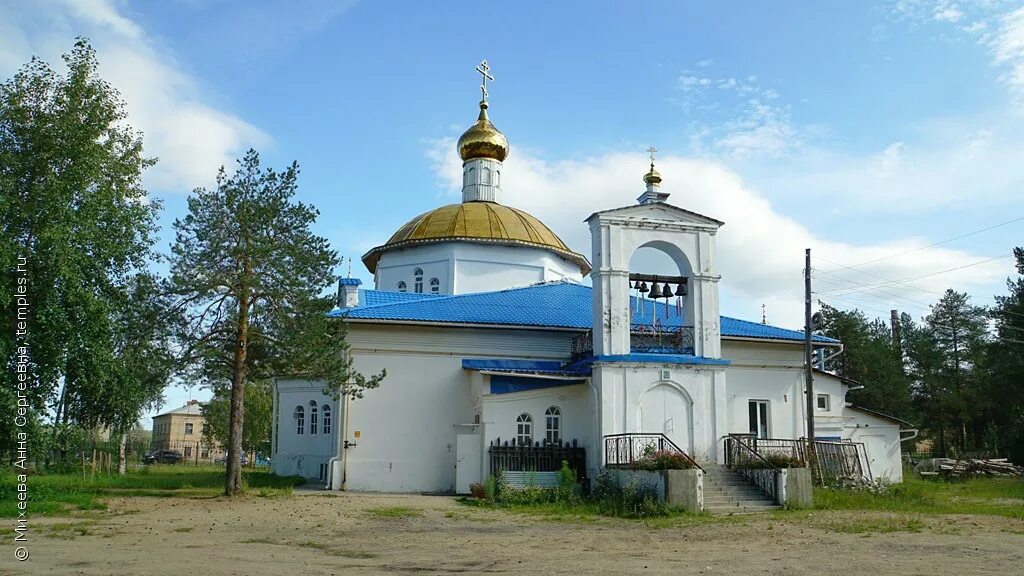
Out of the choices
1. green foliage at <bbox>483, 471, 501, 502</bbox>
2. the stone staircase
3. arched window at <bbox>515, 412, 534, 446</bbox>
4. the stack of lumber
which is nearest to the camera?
the stone staircase

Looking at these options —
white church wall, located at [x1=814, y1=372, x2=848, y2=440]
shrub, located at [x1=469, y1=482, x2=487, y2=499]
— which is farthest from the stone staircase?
white church wall, located at [x1=814, y1=372, x2=848, y2=440]

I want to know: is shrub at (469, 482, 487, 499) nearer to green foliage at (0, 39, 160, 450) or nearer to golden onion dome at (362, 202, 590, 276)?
green foliage at (0, 39, 160, 450)

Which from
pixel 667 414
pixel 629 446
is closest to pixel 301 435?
pixel 629 446

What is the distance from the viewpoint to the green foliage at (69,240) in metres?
15.6

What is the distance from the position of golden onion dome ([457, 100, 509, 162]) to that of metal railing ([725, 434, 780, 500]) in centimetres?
1666

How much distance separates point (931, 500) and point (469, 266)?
16.0 meters

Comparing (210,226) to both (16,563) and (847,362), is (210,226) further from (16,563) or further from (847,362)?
(847,362)

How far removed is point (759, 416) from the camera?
2394 centimetres

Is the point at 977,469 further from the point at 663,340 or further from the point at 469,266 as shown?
the point at 469,266

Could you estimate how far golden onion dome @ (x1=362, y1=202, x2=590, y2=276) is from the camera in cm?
2905

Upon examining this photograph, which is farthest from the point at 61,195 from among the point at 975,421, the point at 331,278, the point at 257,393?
the point at 975,421

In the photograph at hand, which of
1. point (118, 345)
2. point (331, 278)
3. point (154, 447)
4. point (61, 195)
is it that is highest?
point (61, 195)

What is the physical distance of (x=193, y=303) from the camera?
1866 centimetres

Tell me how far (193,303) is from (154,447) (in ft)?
191
